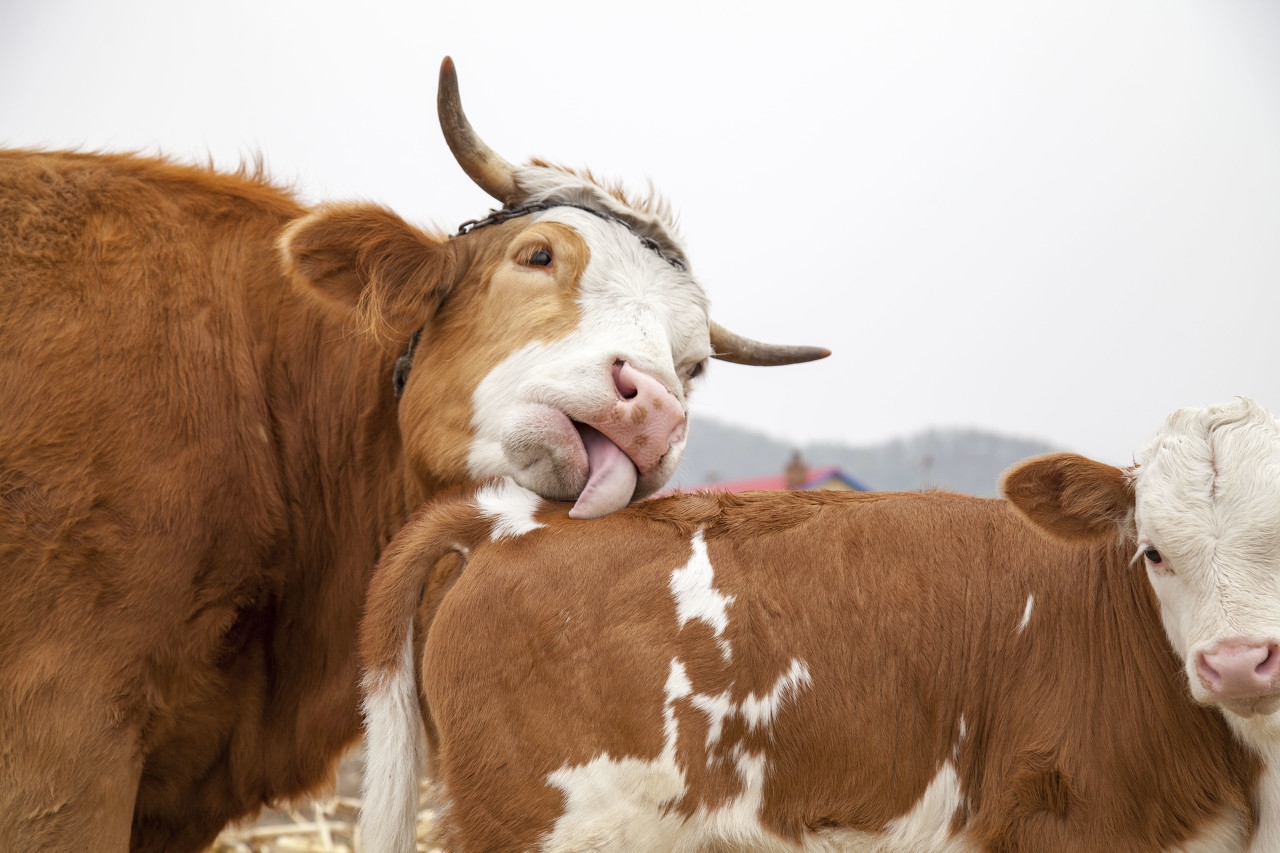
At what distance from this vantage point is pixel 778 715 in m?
2.52

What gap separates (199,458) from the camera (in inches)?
118

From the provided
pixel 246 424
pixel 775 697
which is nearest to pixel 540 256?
pixel 246 424

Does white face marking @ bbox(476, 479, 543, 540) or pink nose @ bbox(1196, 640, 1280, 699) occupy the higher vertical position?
pink nose @ bbox(1196, 640, 1280, 699)

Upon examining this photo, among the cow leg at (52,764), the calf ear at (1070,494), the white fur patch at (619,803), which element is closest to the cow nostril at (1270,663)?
the calf ear at (1070,494)

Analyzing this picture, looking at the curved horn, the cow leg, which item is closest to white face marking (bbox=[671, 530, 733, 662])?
the curved horn

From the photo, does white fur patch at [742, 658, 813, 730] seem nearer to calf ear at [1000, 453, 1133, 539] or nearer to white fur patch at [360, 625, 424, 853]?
calf ear at [1000, 453, 1133, 539]

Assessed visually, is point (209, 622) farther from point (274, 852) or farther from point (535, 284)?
point (274, 852)

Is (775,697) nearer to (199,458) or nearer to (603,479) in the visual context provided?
(603,479)

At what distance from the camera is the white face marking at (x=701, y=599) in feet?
8.39

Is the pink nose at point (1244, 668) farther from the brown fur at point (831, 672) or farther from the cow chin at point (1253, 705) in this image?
the brown fur at point (831, 672)

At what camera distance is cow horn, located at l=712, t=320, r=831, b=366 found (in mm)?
3900

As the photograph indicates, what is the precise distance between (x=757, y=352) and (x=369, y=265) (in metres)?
1.50

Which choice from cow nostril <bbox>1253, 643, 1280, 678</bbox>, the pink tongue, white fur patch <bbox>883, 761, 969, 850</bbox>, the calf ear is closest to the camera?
cow nostril <bbox>1253, 643, 1280, 678</bbox>

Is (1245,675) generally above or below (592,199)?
below
